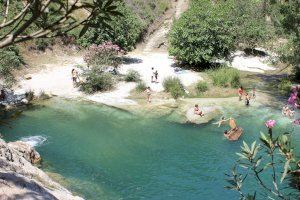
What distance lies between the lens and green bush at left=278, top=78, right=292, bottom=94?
113ft

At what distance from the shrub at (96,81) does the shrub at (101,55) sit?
772mm

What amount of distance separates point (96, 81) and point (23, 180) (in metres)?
21.2

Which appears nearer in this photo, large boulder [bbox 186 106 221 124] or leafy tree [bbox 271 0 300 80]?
large boulder [bbox 186 106 221 124]

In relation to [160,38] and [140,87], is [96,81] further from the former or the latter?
[160,38]

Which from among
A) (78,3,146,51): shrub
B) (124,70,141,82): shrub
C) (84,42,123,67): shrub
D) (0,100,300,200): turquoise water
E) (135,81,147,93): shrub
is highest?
(78,3,146,51): shrub

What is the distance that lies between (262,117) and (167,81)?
318 inches

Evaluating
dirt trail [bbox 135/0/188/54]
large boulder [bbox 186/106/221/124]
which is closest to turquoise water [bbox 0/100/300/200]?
large boulder [bbox 186/106/221/124]

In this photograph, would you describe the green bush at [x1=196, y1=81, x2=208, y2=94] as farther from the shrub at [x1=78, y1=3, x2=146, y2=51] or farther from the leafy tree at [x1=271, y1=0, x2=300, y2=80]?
the shrub at [x1=78, y1=3, x2=146, y2=51]

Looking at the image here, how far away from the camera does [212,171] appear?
22047 mm

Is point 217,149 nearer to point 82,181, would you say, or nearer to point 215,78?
point 82,181

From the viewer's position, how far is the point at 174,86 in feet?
111

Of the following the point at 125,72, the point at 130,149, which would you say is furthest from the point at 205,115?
the point at 125,72

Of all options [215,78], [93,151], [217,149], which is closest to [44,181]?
[93,151]

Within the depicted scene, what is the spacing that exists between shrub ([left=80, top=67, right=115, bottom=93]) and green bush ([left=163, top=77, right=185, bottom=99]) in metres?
4.06
